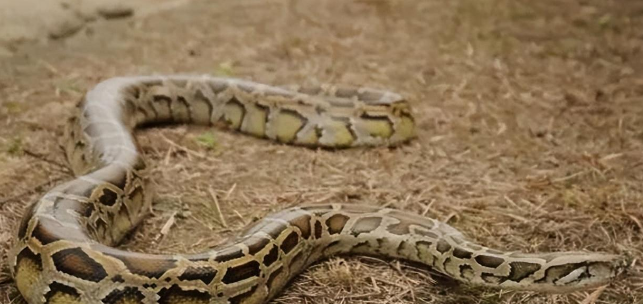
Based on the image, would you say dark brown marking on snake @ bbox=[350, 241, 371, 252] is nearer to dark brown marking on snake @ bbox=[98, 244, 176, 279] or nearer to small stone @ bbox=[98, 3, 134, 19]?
dark brown marking on snake @ bbox=[98, 244, 176, 279]

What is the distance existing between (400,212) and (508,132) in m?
2.19

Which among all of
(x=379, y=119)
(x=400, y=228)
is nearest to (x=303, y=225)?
(x=400, y=228)

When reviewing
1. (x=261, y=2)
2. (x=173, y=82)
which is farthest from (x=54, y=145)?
(x=261, y=2)

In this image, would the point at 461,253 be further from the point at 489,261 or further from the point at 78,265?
the point at 78,265

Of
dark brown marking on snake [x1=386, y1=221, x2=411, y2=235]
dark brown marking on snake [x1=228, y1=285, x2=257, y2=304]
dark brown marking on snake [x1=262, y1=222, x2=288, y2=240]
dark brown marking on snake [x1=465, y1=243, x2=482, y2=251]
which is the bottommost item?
dark brown marking on snake [x1=228, y1=285, x2=257, y2=304]

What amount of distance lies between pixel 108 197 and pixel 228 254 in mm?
1093

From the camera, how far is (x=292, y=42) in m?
8.82

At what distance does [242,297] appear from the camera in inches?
164

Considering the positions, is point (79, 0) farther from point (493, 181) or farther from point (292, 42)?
point (493, 181)

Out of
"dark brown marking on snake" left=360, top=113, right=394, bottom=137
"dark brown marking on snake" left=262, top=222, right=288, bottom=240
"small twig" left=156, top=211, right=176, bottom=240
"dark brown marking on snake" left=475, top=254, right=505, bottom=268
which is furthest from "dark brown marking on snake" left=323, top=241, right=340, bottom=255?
"dark brown marking on snake" left=360, top=113, right=394, bottom=137

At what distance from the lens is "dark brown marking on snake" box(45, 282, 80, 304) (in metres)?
3.94

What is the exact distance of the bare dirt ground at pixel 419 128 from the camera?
511cm

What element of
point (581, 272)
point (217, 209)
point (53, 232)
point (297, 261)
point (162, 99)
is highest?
point (53, 232)

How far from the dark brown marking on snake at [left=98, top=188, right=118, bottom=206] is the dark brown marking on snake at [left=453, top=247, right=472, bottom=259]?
217cm
